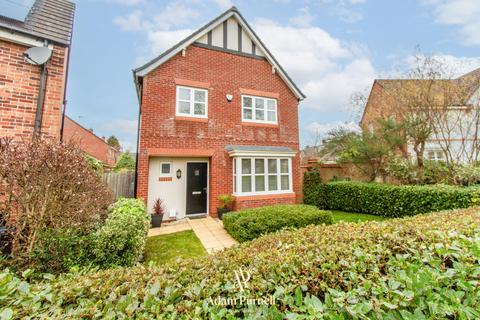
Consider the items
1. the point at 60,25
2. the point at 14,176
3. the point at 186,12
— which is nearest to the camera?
the point at 14,176

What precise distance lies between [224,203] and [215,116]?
4.03 m

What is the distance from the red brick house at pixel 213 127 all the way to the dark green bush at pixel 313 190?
101cm

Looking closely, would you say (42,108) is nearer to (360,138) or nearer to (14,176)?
(14,176)

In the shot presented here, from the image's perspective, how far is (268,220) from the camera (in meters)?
6.15

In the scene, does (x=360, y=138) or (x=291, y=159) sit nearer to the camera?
(x=291, y=159)

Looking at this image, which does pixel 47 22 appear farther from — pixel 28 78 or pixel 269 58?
pixel 269 58

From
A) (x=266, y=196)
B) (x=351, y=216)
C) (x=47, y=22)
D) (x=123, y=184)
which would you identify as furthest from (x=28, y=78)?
(x=351, y=216)

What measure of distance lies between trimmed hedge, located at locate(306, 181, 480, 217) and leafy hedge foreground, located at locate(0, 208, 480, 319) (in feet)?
21.9

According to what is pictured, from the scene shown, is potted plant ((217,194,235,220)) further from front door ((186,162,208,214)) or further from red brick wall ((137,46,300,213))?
front door ((186,162,208,214))

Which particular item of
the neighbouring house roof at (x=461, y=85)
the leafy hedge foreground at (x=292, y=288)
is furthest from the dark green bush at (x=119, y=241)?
the neighbouring house roof at (x=461, y=85)

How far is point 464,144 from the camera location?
10477 millimetres

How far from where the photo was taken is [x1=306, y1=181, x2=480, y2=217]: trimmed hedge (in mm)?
6844

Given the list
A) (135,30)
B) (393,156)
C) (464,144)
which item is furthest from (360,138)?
(135,30)

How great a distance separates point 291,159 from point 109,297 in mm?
9834
